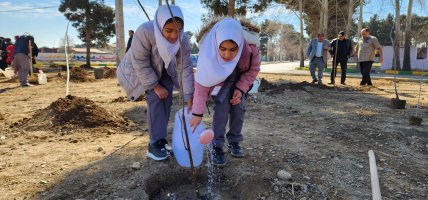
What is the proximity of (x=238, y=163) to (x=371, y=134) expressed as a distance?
1920 millimetres

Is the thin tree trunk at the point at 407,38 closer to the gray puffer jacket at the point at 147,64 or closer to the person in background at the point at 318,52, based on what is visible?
the person in background at the point at 318,52

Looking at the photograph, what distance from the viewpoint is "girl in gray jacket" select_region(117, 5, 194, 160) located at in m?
2.38

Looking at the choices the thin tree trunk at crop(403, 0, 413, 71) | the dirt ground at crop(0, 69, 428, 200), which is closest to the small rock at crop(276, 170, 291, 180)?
the dirt ground at crop(0, 69, 428, 200)

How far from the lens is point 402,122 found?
14.0ft

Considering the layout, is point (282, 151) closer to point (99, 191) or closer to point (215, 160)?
point (215, 160)

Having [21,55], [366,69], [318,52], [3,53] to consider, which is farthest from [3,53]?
[366,69]

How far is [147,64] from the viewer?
8.36ft

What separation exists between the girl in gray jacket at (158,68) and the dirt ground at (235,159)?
31cm

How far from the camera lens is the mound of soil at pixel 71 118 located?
12.8ft

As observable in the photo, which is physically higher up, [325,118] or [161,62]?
[161,62]

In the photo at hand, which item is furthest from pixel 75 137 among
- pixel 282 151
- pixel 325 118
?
pixel 325 118

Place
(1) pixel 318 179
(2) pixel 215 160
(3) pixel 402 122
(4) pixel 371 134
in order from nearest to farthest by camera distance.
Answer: (1) pixel 318 179, (2) pixel 215 160, (4) pixel 371 134, (3) pixel 402 122

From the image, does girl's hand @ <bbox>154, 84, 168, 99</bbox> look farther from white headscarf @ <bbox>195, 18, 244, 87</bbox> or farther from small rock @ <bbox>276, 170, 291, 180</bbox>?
small rock @ <bbox>276, 170, 291, 180</bbox>

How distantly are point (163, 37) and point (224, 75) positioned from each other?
0.53 m
